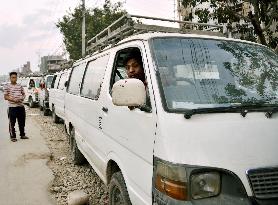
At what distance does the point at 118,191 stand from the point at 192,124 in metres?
1.49

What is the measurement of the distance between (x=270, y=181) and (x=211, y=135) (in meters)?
0.50

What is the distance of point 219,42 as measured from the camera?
3740 millimetres

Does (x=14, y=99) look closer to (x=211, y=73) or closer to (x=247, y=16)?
(x=247, y=16)

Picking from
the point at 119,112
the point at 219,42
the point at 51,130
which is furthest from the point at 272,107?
the point at 51,130

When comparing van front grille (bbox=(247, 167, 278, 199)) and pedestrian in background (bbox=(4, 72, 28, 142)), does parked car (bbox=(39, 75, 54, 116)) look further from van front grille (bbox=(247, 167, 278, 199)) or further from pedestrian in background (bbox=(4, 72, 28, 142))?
van front grille (bbox=(247, 167, 278, 199))

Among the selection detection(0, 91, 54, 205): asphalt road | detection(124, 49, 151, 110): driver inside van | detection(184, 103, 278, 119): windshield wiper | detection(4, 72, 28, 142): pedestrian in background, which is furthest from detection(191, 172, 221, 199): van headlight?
detection(4, 72, 28, 142): pedestrian in background

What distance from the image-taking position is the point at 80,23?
1398 inches

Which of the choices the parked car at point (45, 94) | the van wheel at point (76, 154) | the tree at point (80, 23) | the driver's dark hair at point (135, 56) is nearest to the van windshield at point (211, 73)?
the driver's dark hair at point (135, 56)

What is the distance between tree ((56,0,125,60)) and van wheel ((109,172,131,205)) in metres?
30.3

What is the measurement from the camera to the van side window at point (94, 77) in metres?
4.64

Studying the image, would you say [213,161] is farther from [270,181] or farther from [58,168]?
[58,168]

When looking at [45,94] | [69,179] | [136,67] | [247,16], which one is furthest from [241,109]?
[45,94]

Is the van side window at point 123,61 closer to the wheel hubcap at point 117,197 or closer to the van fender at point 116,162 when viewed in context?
the van fender at point 116,162

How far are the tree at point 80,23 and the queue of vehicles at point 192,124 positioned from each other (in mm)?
29963
